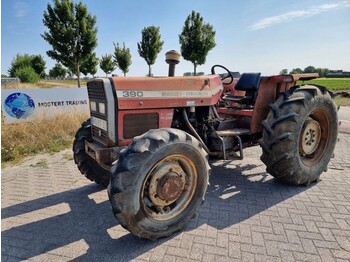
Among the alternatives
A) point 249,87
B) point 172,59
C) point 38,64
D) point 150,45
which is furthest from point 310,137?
point 38,64

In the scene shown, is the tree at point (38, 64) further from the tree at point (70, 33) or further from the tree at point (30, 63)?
the tree at point (70, 33)

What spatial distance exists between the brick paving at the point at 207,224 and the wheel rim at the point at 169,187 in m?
0.29

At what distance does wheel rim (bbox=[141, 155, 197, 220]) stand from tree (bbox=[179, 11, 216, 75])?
19.6 meters

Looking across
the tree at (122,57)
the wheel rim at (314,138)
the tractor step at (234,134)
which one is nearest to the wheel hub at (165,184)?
the tractor step at (234,134)

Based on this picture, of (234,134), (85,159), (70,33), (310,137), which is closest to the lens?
(85,159)

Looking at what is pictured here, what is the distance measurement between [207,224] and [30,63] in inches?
1604

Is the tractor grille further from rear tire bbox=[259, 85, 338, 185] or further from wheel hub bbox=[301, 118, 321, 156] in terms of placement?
wheel hub bbox=[301, 118, 321, 156]

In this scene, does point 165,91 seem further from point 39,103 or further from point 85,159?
point 39,103

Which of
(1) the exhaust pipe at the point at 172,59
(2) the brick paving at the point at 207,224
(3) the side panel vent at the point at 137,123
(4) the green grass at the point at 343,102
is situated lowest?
(4) the green grass at the point at 343,102

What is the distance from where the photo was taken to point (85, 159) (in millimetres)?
3643

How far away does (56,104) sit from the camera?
784 centimetres

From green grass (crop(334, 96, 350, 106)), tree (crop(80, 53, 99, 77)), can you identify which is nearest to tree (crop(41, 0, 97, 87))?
tree (crop(80, 53, 99, 77))

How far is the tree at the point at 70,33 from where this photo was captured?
46.4ft

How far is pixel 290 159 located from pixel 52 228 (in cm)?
307
